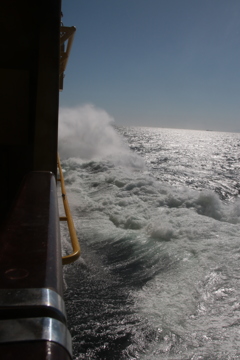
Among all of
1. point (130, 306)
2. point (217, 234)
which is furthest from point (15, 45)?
point (217, 234)

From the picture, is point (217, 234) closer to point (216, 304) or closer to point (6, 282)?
point (216, 304)

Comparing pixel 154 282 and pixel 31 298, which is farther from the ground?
pixel 31 298

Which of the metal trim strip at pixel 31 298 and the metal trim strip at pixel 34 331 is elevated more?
the metal trim strip at pixel 31 298

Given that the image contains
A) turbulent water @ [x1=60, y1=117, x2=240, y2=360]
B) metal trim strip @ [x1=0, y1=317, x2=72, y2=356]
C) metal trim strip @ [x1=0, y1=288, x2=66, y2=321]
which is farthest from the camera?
turbulent water @ [x1=60, y1=117, x2=240, y2=360]

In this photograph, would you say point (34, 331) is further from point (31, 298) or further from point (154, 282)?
point (154, 282)

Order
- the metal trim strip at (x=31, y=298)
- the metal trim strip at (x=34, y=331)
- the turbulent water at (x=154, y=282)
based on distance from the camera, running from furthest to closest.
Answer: the turbulent water at (x=154, y=282) < the metal trim strip at (x=31, y=298) < the metal trim strip at (x=34, y=331)

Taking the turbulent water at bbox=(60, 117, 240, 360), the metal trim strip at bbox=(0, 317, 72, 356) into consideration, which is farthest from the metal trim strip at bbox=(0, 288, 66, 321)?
the turbulent water at bbox=(60, 117, 240, 360)

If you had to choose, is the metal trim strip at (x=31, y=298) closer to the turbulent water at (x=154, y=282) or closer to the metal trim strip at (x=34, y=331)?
the metal trim strip at (x=34, y=331)

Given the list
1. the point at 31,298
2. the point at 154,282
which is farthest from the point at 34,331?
the point at 154,282

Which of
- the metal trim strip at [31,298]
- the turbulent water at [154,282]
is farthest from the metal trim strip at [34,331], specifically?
the turbulent water at [154,282]

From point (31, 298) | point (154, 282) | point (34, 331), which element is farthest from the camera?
point (154, 282)

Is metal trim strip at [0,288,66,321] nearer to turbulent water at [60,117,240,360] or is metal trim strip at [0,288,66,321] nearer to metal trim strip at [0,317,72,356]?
metal trim strip at [0,317,72,356]

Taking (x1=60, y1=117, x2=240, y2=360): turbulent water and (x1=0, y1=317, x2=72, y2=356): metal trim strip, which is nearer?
(x1=0, y1=317, x2=72, y2=356): metal trim strip

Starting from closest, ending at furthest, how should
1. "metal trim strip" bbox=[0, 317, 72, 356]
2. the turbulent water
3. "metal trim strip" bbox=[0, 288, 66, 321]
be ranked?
"metal trim strip" bbox=[0, 317, 72, 356], "metal trim strip" bbox=[0, 288, 66, 321], the turbulent water
